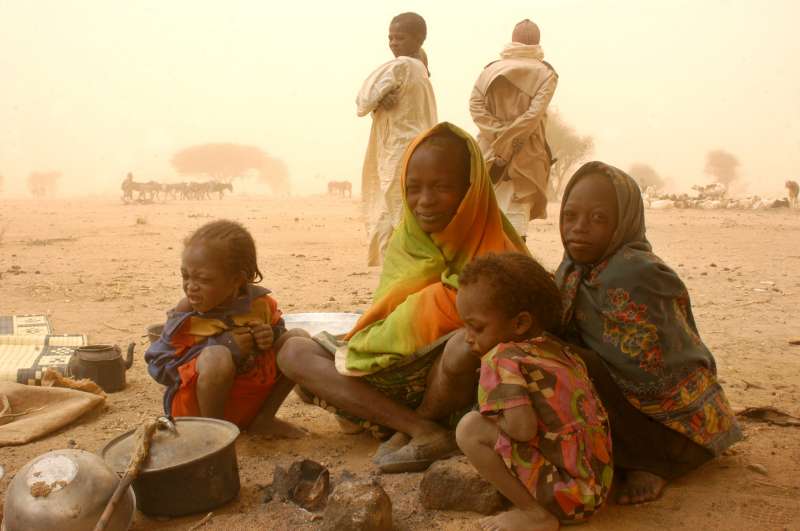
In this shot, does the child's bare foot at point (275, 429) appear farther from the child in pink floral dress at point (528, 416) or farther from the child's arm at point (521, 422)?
the child's arm at point (521, 422)

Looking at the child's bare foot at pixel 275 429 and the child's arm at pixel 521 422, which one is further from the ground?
the child's arm at pixel 521 422

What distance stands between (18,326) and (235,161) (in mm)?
45998

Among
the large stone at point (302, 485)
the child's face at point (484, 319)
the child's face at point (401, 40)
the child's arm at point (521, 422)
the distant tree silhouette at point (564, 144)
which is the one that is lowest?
the large stone at point (302, 485)

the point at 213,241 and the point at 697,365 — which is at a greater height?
the point at 213,241

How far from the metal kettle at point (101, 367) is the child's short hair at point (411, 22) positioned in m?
3.51

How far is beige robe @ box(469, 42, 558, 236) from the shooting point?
591 centimetres

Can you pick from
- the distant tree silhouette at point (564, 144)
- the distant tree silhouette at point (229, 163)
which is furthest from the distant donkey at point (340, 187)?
the distant tree silhouette at point (564, 144)

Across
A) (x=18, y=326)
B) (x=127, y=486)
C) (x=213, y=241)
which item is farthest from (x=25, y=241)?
(x=127, y=486)

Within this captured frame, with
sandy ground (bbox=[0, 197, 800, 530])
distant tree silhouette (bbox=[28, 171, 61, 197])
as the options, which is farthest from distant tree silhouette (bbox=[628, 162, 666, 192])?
distant tree silhouette (bbox=[28, 171, 61, 197])

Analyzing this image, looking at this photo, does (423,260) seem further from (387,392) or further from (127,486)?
(127,486)

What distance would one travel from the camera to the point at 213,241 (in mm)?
2918

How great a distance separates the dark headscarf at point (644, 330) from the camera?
2406 mm

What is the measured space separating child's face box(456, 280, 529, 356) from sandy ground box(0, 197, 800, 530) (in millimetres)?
571

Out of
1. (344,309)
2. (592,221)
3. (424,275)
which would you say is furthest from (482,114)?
(592,221)
